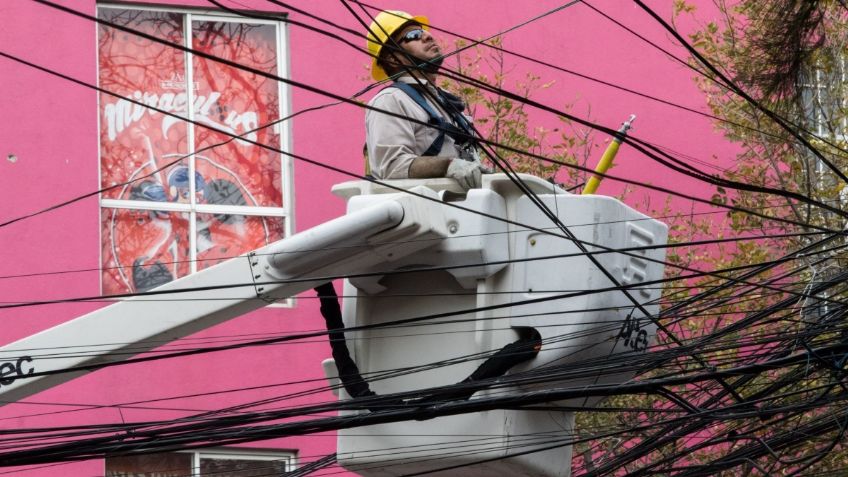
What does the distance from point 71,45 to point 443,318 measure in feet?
17.4

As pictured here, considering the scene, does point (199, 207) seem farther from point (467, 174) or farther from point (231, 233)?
point (467, 174)

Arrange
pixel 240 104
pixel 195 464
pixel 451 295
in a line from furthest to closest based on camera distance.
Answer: pixel 240 104, pixel 195 464, pixel 451 295

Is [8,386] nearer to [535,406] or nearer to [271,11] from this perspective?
[535,406]

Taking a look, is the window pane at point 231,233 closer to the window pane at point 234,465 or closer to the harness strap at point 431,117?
the window pane at point 234,465

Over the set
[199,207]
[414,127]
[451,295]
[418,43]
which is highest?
[418,43]

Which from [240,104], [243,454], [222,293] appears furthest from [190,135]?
A: [222,293]

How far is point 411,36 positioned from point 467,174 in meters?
1.16

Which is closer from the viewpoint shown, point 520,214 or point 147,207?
point 520,214

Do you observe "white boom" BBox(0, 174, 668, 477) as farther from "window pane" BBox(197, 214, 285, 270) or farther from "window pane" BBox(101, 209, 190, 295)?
"window pane" BBox(197, 214, 285, 270)

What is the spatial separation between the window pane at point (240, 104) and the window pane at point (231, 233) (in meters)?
0.15

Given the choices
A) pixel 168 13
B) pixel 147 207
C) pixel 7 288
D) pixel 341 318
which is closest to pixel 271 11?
pixel 168 13

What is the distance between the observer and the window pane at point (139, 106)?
13.6 m

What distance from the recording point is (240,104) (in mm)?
13969

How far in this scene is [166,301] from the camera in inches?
358
